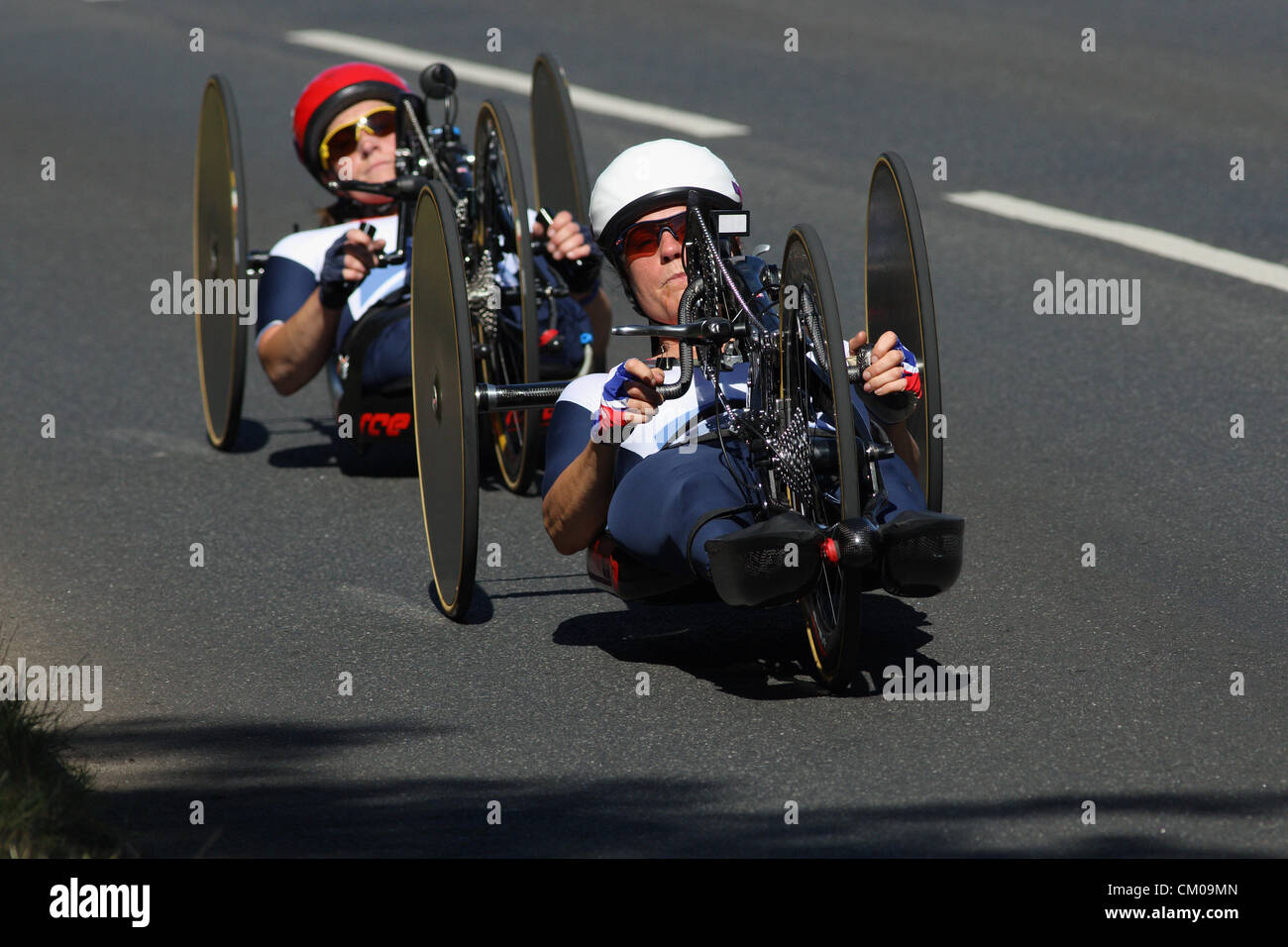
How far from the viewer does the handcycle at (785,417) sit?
4.80 meters

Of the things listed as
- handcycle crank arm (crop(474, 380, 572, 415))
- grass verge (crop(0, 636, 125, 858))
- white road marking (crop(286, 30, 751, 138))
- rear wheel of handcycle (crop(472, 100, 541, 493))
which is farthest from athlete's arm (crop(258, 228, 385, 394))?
white road marking (crop(286, 30, 751, 138))

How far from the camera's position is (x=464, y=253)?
736 centimetres

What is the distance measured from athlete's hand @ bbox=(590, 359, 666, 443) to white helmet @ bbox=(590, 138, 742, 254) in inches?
27.3

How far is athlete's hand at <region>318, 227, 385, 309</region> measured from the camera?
7.29 m

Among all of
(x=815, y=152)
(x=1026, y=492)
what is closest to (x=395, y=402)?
(x=1026, y=492)

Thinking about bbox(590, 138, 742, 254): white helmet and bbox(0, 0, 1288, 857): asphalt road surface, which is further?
bbox(590, 138, 742, 254): white helmet

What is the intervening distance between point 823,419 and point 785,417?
0.32ft

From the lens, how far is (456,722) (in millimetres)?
5516

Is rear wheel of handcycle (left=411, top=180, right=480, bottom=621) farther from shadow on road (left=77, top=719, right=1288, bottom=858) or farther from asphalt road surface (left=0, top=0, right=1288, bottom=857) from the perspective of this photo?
shadow on road (left=77, top=719, right=1288, bottom=858)

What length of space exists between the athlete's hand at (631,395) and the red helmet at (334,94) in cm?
307

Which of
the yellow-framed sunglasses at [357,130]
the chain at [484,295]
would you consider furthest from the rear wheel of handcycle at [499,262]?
the yellow-framed sunglasses at [357,130]

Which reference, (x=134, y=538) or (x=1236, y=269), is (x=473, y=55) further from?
(x=134, y=538)

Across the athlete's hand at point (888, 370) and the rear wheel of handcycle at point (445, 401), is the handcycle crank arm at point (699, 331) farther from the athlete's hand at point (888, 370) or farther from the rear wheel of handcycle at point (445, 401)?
the rear wheel of handcycle at point (445, 401)

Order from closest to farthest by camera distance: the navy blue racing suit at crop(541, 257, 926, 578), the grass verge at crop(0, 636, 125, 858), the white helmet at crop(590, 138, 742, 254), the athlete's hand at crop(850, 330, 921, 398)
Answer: the grass verge at crop(0, 636, 125, 858), the athlete's hand at crop(850, 330, 921, 398), the navy blue racing suit at crop(541, 257, 926, 578), the white helmet at crop(590, 138, 742, 254)
